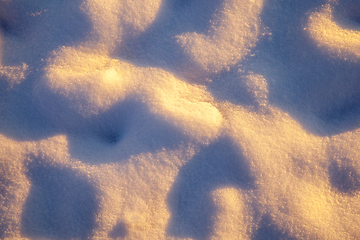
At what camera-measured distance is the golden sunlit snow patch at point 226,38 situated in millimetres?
1884

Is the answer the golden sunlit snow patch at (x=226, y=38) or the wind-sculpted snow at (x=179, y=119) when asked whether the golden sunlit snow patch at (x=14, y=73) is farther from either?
the golden sunlit snow patch at (x=226, y=38)

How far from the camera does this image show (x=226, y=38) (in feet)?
6.21

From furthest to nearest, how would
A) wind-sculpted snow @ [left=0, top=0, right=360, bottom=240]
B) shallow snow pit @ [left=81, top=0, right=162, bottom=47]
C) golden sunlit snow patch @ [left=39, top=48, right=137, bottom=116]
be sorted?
shallow snow pit @ [left=81, top=0, right=162, bottom=47]
golden sunlit snow patch @ [left=39, top=48, right=137, bottom=116]
wind-sculpted snow @ [left=0, top=0, right=360, bottom=240]

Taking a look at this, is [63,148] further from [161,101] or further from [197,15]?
[197,15]

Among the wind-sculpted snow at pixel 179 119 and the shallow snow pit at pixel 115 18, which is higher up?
the shallow snow pit at pixel 115 18

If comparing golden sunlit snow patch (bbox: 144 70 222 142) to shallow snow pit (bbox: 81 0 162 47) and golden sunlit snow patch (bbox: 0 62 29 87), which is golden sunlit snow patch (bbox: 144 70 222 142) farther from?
golden sunlit snow patch (bbox: 0 62 29 87)

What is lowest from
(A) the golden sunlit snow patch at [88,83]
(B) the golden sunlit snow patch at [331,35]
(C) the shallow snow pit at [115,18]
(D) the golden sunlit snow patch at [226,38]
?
(B) the golden sunlit snow patch at [331,35]

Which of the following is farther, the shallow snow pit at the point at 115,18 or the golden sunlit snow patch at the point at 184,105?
the shallow snow pit at the point at 115,18

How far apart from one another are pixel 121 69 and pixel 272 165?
4.51 ft

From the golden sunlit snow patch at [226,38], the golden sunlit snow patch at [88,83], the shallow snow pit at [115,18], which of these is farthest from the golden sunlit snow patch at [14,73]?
the golden sunlit snow patch at [226,38]

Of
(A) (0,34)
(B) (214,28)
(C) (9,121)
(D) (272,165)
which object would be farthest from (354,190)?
(A) (0,34)

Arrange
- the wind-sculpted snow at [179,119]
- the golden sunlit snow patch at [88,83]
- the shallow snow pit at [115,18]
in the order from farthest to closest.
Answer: the shallow snow pit at [115,18] → the golden sunlit snow patch at [88,83] → the wind-sculpted snow at [179,119]

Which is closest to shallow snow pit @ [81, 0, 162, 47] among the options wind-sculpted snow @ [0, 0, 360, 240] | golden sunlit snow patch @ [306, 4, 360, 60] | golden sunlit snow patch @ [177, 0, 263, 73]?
wind-sculpted snow @ [0, 0, 360, 240]

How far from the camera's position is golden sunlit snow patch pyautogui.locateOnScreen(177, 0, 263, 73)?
1.88 meters
